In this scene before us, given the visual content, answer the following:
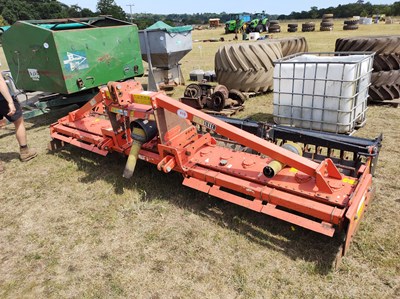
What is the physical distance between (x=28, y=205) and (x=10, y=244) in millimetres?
698

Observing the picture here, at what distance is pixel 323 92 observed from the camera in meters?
4.76

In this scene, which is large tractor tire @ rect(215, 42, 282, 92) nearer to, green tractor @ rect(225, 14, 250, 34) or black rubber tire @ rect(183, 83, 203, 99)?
black rubber tire @ rect(183, 83, 203, 99)

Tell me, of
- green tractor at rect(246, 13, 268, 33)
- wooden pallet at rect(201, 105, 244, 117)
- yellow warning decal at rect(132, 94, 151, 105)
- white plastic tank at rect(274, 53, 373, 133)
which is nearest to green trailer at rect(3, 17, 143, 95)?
wooden pallet at rect(201, 105, 244, 117)

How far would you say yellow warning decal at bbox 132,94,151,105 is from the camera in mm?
3428

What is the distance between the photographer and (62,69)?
18.7 ft

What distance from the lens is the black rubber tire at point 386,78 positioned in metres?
6.02

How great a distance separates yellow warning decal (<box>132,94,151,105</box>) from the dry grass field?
104 centimetres

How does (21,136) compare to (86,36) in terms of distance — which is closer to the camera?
(21,136)

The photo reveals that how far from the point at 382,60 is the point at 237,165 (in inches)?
174

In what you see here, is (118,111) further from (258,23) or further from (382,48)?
(258,23)

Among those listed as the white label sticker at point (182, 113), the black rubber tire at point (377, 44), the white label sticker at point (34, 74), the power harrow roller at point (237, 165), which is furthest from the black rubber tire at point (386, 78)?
the white label sticker at point (34, 74)

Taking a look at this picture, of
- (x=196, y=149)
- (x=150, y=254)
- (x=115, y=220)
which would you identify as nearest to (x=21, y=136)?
(x=115, y=220)

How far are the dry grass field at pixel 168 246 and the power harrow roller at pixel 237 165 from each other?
0.83 feet

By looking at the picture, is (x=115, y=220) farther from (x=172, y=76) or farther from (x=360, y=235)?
(x=172, y=76)
